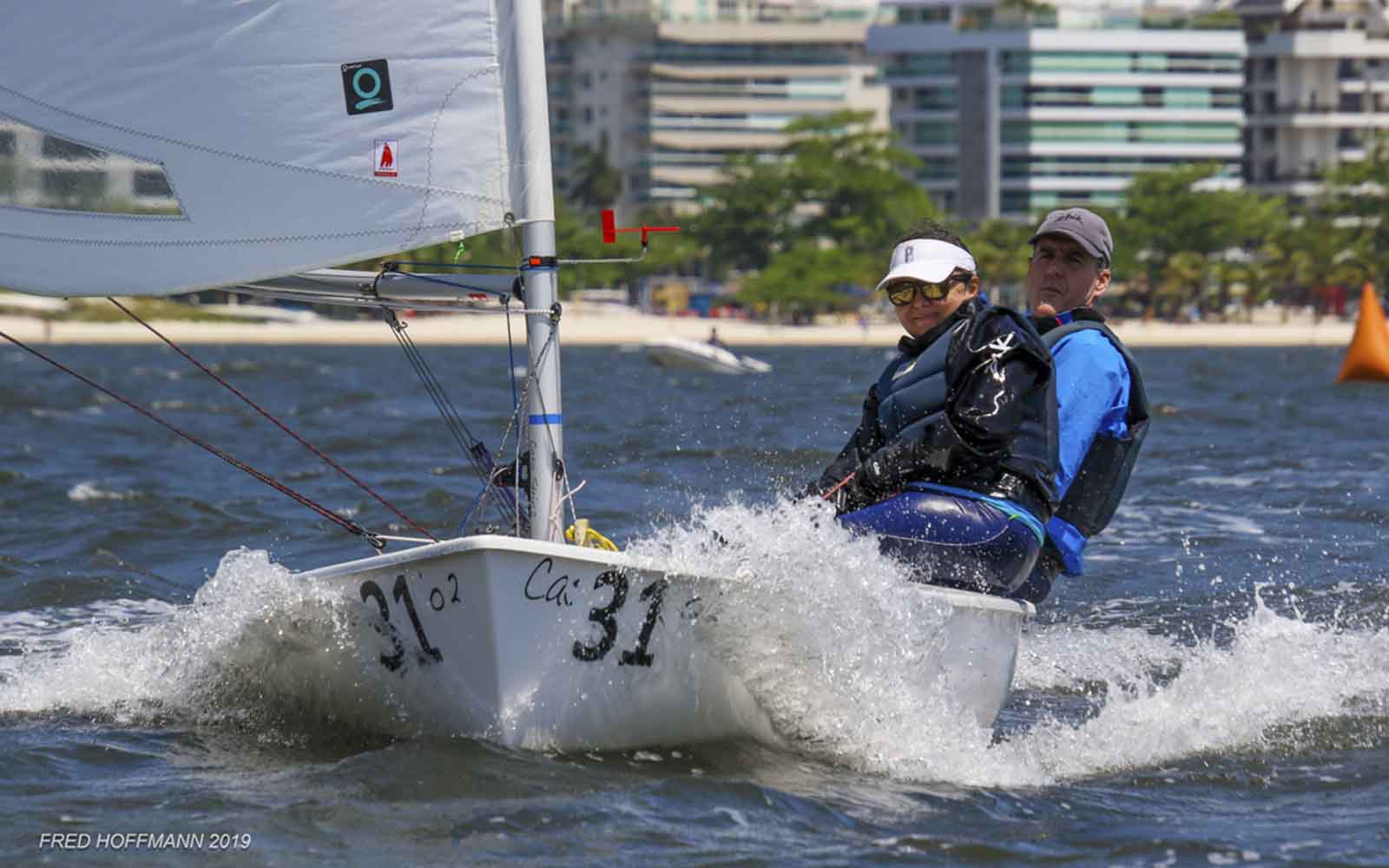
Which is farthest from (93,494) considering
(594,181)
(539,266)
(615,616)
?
(594,181)

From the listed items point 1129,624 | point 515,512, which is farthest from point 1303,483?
point 515,512

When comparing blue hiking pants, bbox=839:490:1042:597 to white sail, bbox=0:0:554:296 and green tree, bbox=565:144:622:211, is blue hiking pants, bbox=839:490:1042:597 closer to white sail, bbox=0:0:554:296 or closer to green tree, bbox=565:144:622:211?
white sail, bbox=0:0:554:296

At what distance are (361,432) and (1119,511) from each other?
37.3 feet

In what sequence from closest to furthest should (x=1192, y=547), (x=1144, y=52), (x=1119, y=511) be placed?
(x=1192, y=547)
(x=1119, y=511)
(x=1144, y=52)

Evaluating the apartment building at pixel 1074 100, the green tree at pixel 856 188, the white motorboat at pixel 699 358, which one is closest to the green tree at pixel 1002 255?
the green tree at pixel 856 188

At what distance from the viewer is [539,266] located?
6.82 meters

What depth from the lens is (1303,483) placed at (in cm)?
1672

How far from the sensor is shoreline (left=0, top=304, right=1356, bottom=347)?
75500 millimetres

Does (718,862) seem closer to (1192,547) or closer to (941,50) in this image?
(1192,547)

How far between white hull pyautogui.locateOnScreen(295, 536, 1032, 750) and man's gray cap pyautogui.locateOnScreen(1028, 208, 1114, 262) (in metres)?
1.39

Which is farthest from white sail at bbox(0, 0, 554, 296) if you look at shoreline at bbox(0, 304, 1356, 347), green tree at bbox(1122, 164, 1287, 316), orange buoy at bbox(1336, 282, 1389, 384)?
green tree at bbox(1122, 164, 1287, 316)

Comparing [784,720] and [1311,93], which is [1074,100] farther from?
[784,720]

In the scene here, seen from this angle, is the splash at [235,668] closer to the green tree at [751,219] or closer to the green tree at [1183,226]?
the green tree at [1183,226]

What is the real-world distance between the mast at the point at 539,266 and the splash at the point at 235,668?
0.74m
